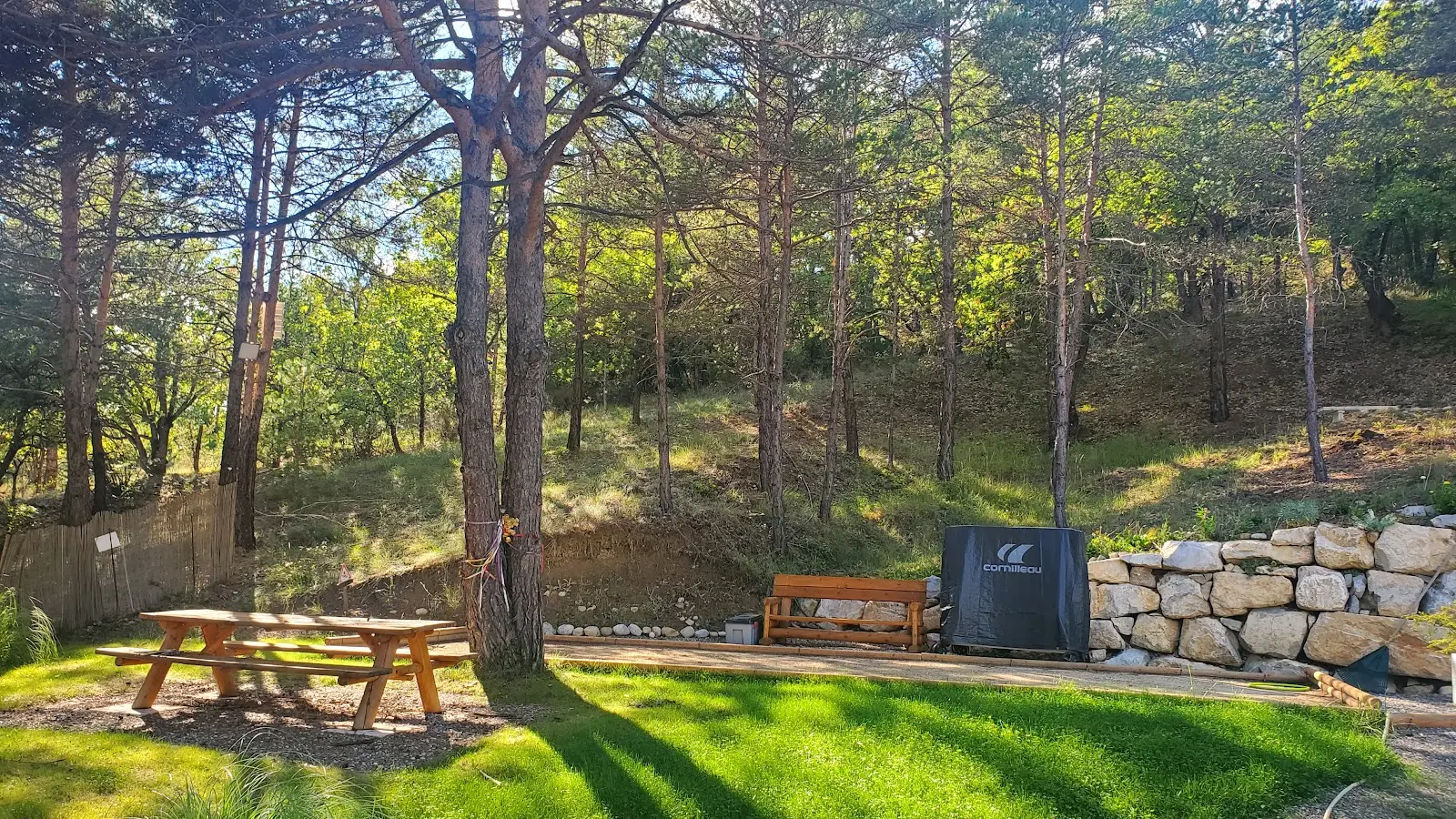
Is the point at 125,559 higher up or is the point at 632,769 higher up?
the point at 125,559

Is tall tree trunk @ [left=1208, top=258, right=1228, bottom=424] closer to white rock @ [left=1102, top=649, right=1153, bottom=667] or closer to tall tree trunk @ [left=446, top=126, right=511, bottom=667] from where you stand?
white rock @ [left=1102, top=649, right=1153, bottom=667]

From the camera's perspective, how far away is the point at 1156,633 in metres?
9.75

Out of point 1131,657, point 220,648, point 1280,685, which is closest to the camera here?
point 220,648

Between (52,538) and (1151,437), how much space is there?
2063cm

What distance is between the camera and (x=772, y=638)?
1055 cm

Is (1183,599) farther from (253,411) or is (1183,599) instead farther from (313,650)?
(253,411)

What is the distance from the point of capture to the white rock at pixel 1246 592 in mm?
9477

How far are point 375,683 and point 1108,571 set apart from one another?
7948mm

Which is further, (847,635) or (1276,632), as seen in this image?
(847,635)

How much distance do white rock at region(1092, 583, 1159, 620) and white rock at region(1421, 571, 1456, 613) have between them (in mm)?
2451

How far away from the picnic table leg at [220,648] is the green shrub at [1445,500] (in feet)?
38.2

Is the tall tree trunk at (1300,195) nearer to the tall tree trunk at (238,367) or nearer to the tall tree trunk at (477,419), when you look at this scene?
the tall tree trunk at (477,419)

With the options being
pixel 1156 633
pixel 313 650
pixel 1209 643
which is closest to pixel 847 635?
pixel 1156 633

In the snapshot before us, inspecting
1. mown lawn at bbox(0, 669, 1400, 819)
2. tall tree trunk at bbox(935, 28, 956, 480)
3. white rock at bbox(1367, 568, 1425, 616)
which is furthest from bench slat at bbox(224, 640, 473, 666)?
tall tree trunk at bbox(935, 28, 956, 480)
